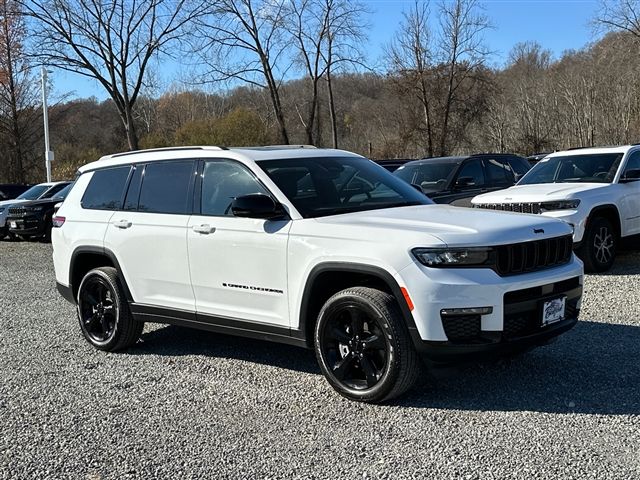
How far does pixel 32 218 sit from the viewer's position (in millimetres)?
17672

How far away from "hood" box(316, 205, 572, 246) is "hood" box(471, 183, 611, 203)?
4.24 meters

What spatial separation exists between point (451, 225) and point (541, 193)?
17.4 feet

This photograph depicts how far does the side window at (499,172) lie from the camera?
12875 millimetres

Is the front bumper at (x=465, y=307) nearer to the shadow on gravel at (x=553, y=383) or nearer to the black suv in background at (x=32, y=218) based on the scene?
the shadow on gravel at (x=553, y=383)

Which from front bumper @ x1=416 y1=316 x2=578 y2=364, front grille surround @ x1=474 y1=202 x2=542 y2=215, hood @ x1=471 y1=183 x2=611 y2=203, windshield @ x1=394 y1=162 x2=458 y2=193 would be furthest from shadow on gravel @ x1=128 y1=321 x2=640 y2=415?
windshield @ x1=394 y1=162 x2=458 y2=193

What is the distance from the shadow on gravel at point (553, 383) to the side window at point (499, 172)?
7.25 metres

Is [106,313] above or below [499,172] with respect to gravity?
below

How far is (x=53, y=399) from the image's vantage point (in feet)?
16.5

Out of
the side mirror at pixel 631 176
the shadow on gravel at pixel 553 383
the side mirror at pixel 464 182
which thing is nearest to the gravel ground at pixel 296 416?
the shadow on gravel at pixel 553 383

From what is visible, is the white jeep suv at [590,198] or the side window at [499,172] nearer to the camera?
the white jeep suv at [590,198]

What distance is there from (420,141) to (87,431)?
3013 cm

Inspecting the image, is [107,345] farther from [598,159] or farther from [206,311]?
[598,159]

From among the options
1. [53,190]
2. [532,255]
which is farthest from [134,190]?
[53,190]

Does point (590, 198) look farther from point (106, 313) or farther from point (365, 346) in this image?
point (106, 313)
